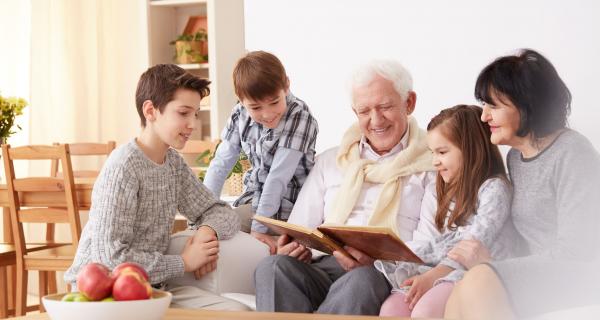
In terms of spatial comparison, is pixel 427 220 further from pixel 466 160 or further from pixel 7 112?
pixel 7 112

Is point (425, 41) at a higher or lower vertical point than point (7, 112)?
higher

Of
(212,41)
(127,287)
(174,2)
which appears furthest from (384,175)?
(174,2)

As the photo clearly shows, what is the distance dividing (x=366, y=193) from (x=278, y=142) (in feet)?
1.18

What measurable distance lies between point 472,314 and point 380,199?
2.07 feet

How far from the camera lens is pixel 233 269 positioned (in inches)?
99.9

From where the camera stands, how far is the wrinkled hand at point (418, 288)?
220 centimetres

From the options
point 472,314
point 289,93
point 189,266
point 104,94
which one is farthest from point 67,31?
point 472,314

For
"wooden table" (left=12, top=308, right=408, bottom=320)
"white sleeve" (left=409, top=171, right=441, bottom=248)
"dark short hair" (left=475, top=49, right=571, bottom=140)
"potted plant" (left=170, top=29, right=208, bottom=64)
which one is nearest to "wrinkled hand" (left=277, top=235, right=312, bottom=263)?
"white sleeve" (left=409, top=171, right=441, bottom=248)

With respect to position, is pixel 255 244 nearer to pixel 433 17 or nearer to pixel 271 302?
pixel 271 302

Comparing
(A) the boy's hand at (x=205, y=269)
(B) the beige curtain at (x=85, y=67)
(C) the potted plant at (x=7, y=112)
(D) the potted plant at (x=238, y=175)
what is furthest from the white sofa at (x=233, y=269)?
(B) the beige curtain at (x=85, y=67)

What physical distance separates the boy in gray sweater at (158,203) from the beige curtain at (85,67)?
8.78 ft

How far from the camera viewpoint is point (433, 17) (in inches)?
107

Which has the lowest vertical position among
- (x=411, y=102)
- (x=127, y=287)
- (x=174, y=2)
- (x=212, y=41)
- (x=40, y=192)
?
(x=40, y=192)

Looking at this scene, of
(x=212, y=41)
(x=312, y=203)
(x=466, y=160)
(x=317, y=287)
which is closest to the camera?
(x=466, y=160)
